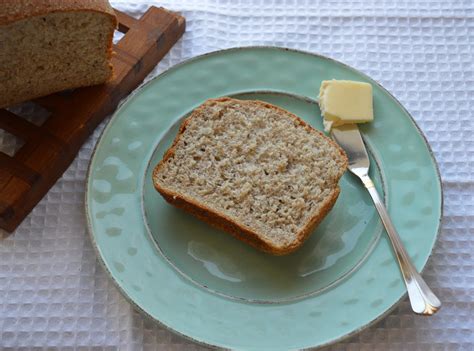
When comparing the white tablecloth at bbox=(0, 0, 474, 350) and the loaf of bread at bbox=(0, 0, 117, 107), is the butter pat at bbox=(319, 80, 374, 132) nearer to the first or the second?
the white tablecloth at bbox=(0, 0, 474, 350)

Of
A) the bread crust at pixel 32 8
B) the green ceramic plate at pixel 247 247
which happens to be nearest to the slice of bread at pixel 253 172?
the green ceramic plate at pixel 247 247

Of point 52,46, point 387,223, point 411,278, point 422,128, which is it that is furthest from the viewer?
point 422,128

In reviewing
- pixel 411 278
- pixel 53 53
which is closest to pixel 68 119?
pixel 53 53

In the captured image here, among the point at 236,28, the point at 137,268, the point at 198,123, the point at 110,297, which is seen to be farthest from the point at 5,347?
the point at 236,28

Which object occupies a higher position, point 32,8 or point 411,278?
point 32,8

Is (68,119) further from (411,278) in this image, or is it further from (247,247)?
(411,278)

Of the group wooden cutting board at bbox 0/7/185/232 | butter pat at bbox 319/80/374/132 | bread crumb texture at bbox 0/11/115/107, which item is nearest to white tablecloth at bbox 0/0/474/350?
wooden cutting board at bbox 0/7/185/232

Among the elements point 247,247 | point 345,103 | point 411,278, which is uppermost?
point 345,103

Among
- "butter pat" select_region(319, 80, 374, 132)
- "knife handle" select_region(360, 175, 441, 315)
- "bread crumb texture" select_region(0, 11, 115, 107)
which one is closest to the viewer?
"knife handle" select_region(360, 175, 441, 315)
